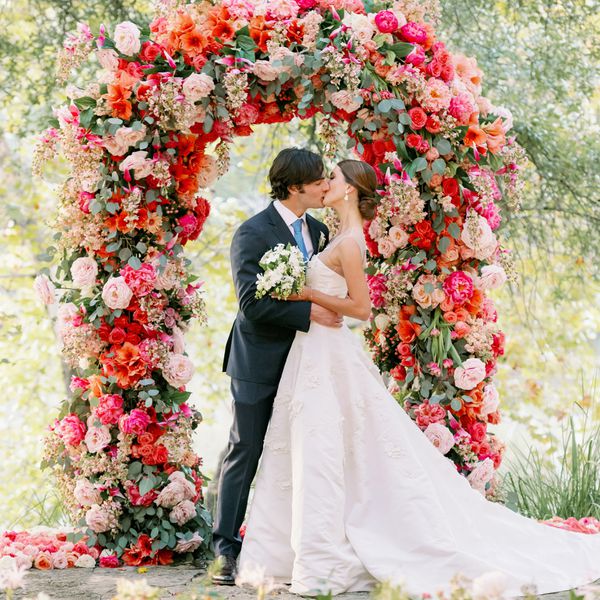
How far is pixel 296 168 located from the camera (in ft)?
14.9

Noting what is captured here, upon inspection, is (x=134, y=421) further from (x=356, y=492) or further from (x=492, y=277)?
(x=492, y=277)

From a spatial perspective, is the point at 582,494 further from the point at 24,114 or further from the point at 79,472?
the point at 24,114

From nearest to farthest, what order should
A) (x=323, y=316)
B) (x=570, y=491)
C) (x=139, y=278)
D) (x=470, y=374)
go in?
(x=323, y=316) → (x=139, y=278) → (x=470, y=374) → (x=570, y=491)

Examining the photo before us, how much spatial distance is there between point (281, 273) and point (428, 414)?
1294mm

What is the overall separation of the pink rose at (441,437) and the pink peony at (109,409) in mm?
1686

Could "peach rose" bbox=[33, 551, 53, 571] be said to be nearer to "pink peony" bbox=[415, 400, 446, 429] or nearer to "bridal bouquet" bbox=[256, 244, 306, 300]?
"bridal bouquet" bbox=[256, 244, 306, 300]

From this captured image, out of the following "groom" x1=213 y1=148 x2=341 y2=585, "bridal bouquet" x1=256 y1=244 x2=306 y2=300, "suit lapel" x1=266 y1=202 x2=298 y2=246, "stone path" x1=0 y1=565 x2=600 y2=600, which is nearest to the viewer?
"stone path" x1=0 y1=565 x2=600 y2=600

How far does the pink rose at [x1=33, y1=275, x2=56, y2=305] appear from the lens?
188 inches

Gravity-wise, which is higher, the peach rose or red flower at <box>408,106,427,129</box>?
red flower at <box>408,106,427,129</box>

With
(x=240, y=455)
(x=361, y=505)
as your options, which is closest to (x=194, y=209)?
(x=240, y=455)

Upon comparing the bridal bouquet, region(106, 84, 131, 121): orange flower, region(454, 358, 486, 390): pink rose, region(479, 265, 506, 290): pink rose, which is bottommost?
region(454, 358, 486, 390): pink rose

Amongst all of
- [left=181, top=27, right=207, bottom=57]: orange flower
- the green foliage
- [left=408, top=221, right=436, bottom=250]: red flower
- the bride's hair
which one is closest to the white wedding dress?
the bride's hair

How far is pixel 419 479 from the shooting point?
439cm

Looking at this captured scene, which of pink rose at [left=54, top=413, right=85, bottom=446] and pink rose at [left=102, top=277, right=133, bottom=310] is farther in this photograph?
pink rose at [left=54, top=413, right=85, bottom=446]
